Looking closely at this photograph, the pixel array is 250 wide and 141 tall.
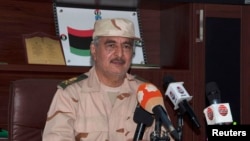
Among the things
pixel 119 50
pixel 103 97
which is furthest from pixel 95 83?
pixel 119 50

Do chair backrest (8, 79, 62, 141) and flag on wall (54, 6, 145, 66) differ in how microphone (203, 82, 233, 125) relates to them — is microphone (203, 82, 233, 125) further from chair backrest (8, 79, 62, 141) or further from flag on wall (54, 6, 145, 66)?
flag on wall (54, 6, 145, 66)

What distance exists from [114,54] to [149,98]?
61 cm

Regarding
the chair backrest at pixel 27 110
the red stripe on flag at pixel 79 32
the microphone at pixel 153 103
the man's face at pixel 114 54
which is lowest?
the chair backrest at pixel 27 110

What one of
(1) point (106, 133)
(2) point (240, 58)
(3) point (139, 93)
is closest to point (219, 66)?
(2) point (240, 58)

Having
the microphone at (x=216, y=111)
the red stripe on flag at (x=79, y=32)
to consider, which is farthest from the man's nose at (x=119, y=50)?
the red stripe on flag at (x=79, y=32)

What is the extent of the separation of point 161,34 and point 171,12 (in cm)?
19

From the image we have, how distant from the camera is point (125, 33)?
2.21 m

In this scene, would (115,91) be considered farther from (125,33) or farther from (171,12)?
(171,12)

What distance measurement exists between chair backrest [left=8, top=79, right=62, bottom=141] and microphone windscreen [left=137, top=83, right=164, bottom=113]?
0.69 m

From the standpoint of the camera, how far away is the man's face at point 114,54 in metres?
2.23

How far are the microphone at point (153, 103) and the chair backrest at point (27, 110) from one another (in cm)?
69

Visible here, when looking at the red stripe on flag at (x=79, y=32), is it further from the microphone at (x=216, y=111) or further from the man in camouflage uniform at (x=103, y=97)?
the microphone at (x=216, y=111)

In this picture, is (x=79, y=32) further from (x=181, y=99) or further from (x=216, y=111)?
(x=216, y=111)

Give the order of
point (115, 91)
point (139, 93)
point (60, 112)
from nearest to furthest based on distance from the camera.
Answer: point (139, 93) → point (60, 112) → point (115, 91)
